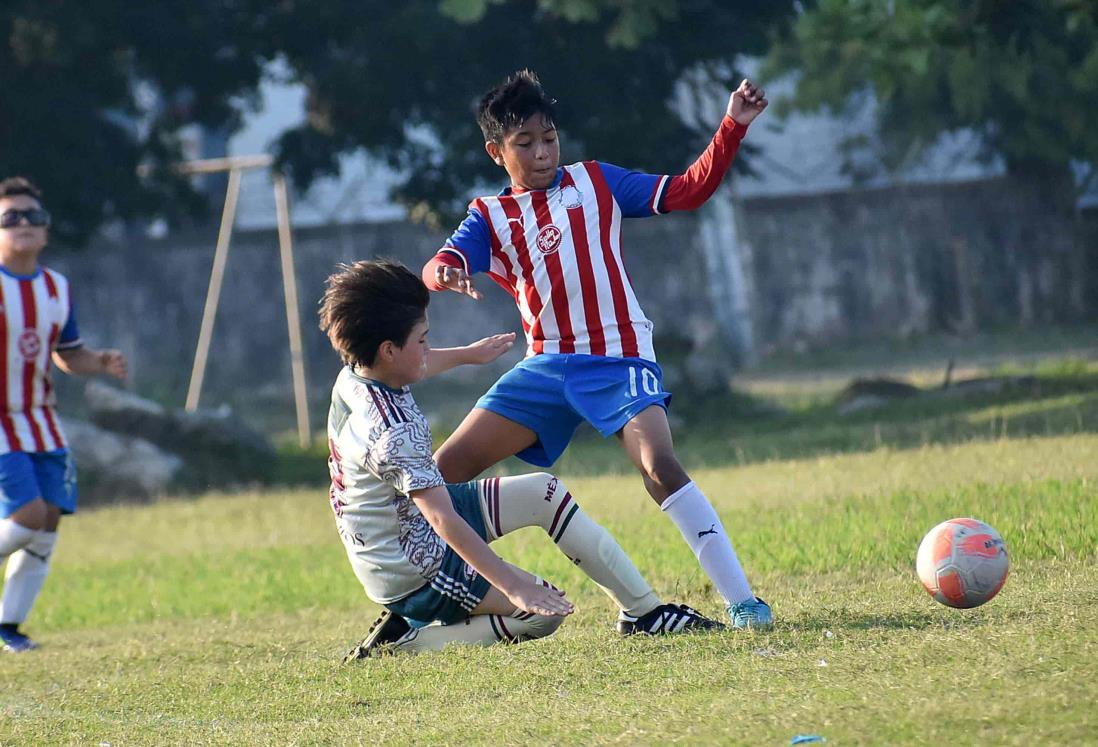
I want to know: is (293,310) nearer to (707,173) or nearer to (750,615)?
(707,173)

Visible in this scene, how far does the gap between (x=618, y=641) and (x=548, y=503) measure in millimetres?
586

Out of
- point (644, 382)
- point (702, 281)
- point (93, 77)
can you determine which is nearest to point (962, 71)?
point (702, 281)

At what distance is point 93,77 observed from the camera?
1809 cm

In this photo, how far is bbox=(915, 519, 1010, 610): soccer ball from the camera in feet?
18.8

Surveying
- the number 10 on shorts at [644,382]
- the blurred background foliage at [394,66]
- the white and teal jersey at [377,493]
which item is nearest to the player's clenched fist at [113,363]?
the white and teal jersey at [377,493]

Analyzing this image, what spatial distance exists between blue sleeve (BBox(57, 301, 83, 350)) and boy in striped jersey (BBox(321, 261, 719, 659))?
3335mm

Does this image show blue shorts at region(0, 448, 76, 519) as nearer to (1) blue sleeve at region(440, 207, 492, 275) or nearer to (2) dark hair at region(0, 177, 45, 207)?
(2) dark hair at region(0, 177, 45, 207)

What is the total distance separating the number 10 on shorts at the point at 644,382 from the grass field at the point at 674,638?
99cm

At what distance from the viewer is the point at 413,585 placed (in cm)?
592

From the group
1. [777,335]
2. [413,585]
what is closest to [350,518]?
[413,585]

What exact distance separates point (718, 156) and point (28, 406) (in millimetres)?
4086

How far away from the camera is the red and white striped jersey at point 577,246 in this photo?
651 cm

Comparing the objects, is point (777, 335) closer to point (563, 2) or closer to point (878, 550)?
point (563, 2)

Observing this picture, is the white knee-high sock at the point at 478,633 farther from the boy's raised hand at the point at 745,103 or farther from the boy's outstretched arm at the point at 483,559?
the boy's raised hand at the point at 745,103
